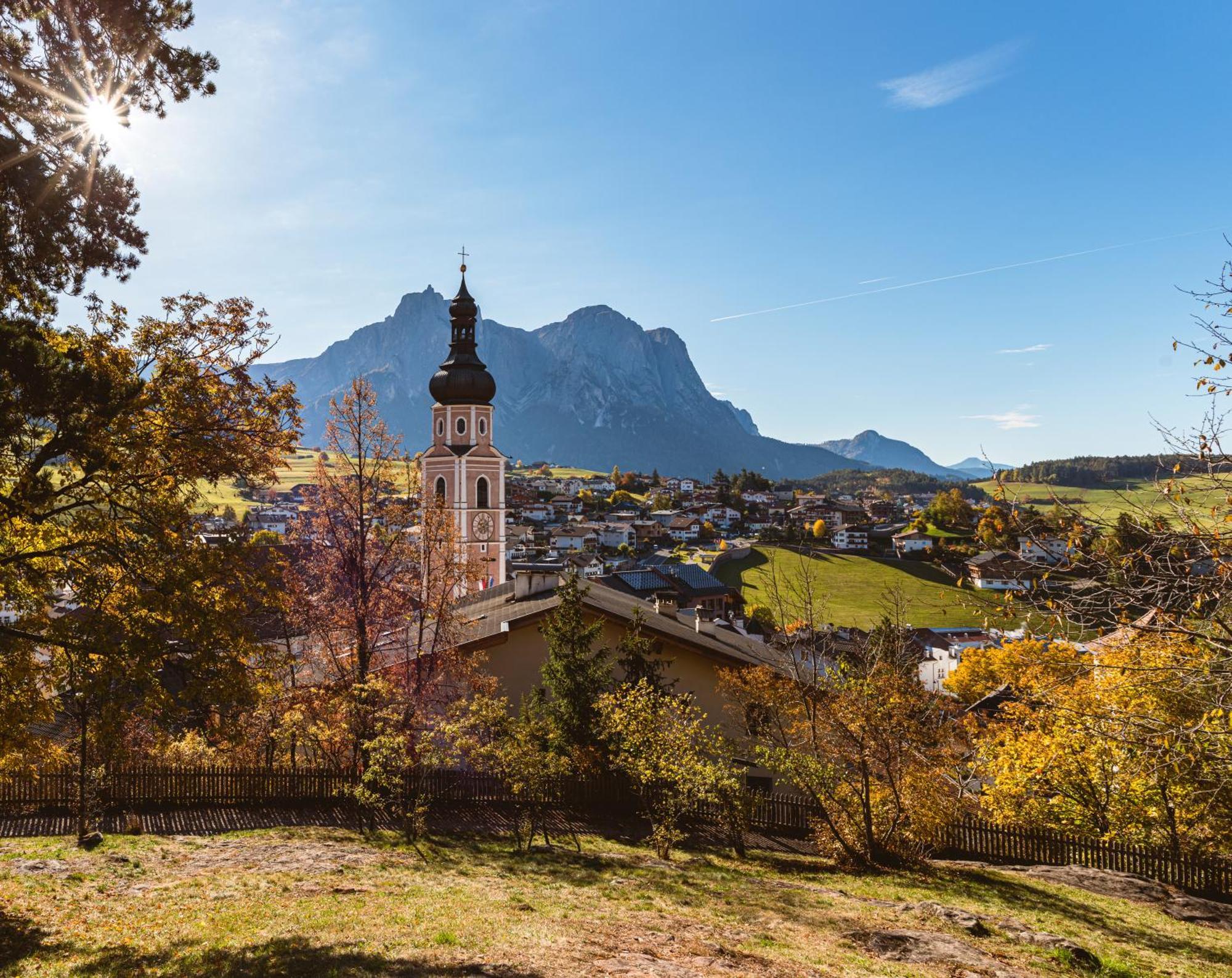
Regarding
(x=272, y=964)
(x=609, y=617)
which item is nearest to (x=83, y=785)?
(x=272, y=964)

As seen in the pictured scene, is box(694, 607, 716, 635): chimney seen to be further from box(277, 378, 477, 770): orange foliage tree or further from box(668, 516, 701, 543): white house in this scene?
box(668, 516, 701, 543): white house

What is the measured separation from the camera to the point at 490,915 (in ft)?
35.0

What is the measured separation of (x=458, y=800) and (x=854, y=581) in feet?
289

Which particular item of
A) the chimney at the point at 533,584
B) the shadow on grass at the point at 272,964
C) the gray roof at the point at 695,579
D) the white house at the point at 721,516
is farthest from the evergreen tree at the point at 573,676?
the white house at the point at 721,516

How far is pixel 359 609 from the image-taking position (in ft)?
64.6

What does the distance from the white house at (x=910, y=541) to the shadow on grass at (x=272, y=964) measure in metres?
122

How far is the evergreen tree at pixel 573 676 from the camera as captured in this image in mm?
21078

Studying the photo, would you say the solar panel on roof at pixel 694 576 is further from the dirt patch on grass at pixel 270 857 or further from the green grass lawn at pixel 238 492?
the dirt patch on grass at pixel 270 857

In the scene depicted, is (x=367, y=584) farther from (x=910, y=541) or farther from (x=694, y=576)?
(x=910, y=541)

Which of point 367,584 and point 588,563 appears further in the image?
point 588,563

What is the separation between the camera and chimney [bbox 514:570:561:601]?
34.1 m

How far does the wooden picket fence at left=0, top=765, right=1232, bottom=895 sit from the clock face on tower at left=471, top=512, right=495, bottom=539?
32622mm

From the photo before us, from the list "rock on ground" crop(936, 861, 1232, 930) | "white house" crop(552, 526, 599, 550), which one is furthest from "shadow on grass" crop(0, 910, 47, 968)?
"white house" crop(552, 526, 599, 550)

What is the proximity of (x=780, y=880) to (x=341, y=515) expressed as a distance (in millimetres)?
14481
